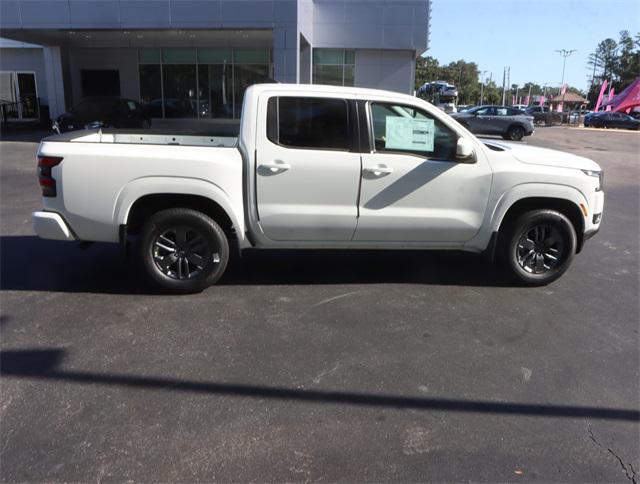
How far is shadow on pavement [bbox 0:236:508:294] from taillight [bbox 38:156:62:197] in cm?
98

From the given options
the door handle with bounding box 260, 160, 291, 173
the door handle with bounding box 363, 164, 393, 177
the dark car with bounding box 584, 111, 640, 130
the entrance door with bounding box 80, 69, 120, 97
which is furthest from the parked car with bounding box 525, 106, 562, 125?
the door handle with bounding box 260, 160, 291, 173

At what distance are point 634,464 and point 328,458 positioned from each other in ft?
5.27

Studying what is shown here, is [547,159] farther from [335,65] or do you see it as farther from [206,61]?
[206,61]

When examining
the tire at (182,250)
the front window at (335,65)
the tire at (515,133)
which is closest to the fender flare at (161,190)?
the tire at (182,250)

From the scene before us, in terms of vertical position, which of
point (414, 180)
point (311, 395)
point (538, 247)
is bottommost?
point (311, 395)

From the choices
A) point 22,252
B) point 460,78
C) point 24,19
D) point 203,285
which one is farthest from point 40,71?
point 460,78

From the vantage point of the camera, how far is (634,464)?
2.90m

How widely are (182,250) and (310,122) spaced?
1661 mm

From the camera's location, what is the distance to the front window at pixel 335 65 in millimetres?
28391

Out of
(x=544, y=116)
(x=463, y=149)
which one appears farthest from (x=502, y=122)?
(x=544, y=116)

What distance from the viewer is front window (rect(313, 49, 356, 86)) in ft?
93.1

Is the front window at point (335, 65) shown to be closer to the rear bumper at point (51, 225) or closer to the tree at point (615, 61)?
the rear bumper at point (51, 225)

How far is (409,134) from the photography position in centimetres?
511

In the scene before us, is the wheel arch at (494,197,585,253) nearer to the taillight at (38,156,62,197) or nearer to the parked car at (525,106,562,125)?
the taillight at (38,156,62,197)
